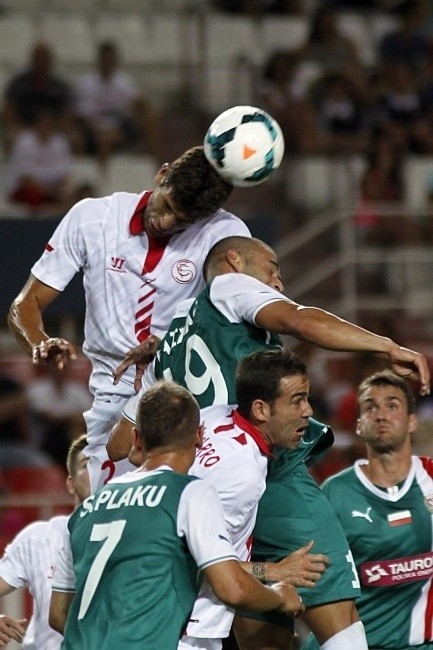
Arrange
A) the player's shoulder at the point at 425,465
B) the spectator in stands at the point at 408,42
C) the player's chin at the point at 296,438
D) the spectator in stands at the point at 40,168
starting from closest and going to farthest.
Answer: the player's chin at the point at 296,438
the player's shoulder at the point at 425,465
the spectator in stands at the point at 40,168
the spectator in stands at the point at 408,42

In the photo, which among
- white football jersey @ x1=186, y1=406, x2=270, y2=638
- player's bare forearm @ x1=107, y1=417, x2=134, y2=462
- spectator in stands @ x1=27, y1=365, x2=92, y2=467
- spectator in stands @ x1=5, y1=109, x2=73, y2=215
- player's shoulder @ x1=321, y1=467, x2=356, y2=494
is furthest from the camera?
spectator in stands @ x1=5, y1=109, x2=73, y2=215

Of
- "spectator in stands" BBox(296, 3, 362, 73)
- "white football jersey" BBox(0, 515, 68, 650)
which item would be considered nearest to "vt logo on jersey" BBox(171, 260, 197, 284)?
"white football jersey" BBox(0, 515, 68, 650)

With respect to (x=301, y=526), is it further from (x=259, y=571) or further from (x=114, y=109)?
(x=114, y=109)

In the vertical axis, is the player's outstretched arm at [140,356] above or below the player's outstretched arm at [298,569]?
above

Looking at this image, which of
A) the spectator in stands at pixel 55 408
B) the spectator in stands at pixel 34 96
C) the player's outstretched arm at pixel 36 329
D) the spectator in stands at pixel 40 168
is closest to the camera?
the player's outstretched arm at pixel 36 329

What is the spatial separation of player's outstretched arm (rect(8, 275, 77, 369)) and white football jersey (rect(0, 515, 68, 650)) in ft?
3.56

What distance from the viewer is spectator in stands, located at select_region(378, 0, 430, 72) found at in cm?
1432

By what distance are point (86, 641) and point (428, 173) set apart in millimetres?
9137

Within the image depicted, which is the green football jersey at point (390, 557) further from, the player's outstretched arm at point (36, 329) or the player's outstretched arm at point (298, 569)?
the player's outstretched arm at point (36, 329)

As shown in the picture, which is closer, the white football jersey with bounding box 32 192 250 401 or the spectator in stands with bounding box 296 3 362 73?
the white football jersey with bounding box 32 192 250 401

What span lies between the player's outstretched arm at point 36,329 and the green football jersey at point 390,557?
1.52m

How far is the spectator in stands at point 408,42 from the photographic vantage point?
47.0 feet

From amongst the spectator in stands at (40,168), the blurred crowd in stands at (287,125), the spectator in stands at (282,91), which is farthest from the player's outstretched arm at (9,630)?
the spectator in stands at (282,91)

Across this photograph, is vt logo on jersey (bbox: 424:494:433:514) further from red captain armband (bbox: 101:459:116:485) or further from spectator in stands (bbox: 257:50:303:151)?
spectator in stands (bbox: 257:50:303:151)
